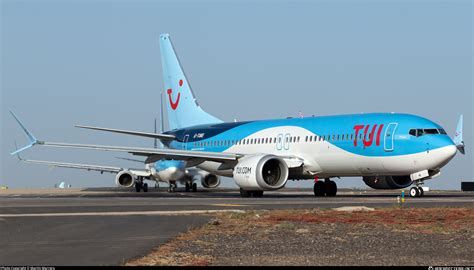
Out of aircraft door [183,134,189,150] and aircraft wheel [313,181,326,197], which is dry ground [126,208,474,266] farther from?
aircraft door [183,134,189,150]

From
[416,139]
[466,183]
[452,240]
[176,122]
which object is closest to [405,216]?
[452,240]

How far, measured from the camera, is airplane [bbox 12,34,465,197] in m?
37.0

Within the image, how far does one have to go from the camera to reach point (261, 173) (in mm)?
39438

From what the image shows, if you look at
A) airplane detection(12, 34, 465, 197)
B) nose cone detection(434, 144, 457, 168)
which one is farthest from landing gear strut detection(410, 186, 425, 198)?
nose cone detection(434, 144, 457, 168)

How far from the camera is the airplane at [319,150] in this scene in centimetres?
3700

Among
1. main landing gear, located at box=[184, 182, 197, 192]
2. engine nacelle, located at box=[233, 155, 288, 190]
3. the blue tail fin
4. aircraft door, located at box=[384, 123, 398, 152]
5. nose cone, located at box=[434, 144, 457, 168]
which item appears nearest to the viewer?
nose cone, located at box=[434, 144, 457, 168]

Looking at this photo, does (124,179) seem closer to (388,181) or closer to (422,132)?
(388,181)

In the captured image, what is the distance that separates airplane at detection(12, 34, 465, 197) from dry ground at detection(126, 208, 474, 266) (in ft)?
43.3

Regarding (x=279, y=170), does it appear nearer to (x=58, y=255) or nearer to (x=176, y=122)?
(x=176, y=122)

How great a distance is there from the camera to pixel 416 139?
36750mm

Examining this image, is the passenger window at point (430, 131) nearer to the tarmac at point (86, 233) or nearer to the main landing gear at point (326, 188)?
the main landing gear at point (326, 188)

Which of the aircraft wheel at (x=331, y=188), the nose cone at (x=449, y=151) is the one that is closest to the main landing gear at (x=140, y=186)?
the aircraft wheel at (x=331, y=188)

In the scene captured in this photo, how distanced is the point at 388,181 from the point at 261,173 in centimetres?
689

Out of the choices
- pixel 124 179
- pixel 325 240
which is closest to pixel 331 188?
pixel 325 240
